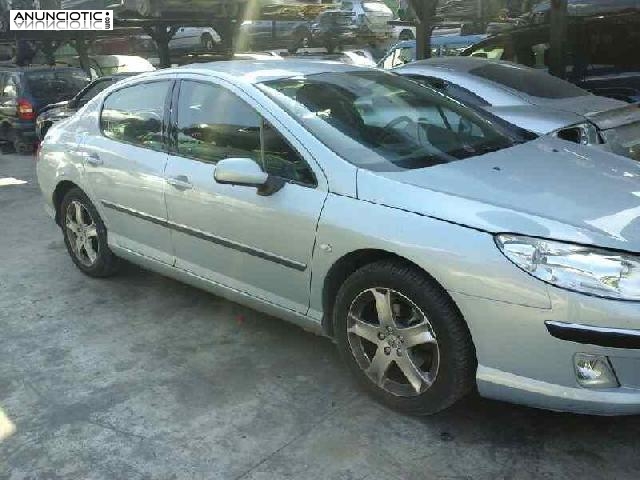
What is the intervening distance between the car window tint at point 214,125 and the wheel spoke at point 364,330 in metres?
0.94

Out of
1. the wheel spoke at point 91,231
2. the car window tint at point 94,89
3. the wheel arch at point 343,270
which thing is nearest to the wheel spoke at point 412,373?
the wheel arch at point 343,270

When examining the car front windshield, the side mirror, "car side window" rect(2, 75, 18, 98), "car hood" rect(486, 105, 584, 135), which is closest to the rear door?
"car side window" rect(2, 75, 18, 98)

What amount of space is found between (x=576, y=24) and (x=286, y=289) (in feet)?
22.3

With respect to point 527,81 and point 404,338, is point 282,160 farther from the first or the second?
point 527,81

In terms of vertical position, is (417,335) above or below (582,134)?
below

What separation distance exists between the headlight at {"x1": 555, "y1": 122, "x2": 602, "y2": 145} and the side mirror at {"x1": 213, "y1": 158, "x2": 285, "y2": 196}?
3.10 meters

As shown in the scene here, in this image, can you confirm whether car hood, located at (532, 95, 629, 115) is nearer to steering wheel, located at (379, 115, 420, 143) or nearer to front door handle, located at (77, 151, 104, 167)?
steering wheel, located at (379, 115, 420, 143)

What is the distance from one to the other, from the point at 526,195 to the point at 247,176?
47.2 inches

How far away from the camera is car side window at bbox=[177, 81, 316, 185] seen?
10.3 feet

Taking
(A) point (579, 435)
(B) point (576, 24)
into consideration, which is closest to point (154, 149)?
(A) point (579, 435)

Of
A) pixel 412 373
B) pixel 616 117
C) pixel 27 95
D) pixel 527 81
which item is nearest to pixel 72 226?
pixel 412 373

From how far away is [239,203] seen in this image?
3242mm

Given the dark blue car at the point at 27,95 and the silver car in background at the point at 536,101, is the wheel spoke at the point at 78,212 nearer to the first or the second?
the silver car in background at the point at 536,101

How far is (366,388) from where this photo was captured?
2967 millimetres
